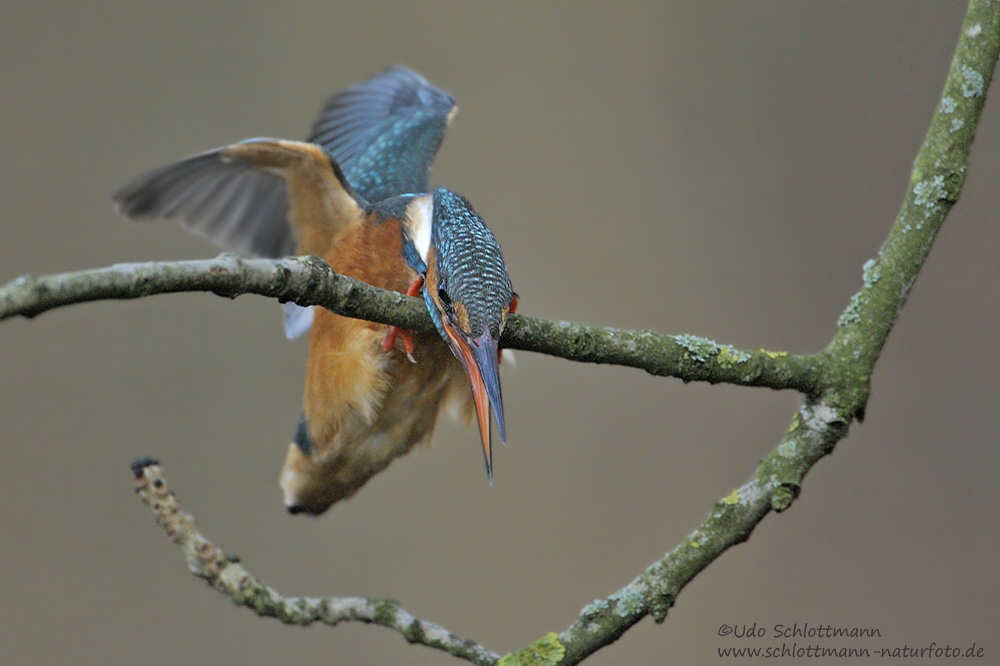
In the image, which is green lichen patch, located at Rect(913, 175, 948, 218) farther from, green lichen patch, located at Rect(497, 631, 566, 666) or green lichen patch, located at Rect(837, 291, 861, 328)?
green lichen patch, located at Rect(497, 631, 566, 666)

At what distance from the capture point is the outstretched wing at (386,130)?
270 centimetres

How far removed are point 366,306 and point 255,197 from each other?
1.34 m

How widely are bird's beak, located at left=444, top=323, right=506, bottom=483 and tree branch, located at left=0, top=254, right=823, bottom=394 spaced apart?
39 millimetres

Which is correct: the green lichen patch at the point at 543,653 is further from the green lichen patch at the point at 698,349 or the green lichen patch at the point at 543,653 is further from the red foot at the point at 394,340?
the red foot at the point at 394,340

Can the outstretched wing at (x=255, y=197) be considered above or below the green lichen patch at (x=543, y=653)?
above

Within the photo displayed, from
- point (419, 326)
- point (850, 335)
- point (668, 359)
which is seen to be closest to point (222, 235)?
point (419, 326)

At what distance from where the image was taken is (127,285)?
0.97m

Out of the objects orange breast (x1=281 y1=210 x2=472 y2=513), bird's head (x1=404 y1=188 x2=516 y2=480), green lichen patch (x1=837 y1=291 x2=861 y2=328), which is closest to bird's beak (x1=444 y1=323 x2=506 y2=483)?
bird's head (x1=404 y1=188 x2=516 y2=480)

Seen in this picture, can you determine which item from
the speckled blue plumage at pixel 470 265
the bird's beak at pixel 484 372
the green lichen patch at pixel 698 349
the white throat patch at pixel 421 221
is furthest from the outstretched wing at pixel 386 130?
the green lichen patch at pixel 698 349

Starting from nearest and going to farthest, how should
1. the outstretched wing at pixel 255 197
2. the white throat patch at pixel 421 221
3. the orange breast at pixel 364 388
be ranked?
the white throat patch at pixel 421 221
the orange breast at pixel 364 388
the outstretched wing at pixel 255 197

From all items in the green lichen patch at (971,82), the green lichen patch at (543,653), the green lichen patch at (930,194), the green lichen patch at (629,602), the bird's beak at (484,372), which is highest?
the green lichen patch at (971,82)

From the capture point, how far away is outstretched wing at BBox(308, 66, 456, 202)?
2701 mm

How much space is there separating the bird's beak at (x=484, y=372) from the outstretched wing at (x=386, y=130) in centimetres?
119

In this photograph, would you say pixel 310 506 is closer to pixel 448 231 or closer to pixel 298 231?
pixel 298 231
